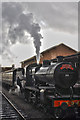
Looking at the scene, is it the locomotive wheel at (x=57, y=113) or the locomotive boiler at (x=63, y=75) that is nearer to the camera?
the locomotive wheel at (x=57, y=113)

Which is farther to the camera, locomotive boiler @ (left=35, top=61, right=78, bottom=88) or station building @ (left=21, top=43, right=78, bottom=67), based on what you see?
station building @ (left=21, top=43, right=78, bottom=67)

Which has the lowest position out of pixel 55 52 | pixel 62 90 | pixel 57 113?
pixel 57 113

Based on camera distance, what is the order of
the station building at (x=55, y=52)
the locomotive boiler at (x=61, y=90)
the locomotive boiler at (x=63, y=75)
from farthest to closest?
the station building at (x=55, y=52) → the locomotive boiler at (x=63, y=75) → the locomotive boiler at (x=61, y=90)

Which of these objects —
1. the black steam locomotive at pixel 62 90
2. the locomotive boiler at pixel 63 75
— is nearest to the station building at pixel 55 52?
the black steam locomotive at pixel 62 90

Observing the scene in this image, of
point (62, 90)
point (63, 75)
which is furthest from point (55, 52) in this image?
point (63, 75)

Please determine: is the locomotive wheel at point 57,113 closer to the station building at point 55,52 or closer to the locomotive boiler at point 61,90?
the locomotive boiler at point 61,90

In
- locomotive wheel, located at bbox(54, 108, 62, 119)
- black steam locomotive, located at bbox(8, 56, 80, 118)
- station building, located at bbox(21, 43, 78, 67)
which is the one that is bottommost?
locomotive wheel, located at bbox(54, 108, 62, 119)

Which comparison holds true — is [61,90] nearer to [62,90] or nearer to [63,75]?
[62,90]

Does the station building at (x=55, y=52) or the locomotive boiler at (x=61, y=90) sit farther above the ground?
the station building at (x=55, y=52)

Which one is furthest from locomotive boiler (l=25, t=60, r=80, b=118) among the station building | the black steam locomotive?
the station building

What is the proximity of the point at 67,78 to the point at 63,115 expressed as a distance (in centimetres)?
175

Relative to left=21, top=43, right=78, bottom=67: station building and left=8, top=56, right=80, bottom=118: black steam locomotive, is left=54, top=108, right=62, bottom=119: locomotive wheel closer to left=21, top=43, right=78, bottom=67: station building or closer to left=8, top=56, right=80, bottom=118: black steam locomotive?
left=8, top=56, right=80, bottom=118: black steam locomotive

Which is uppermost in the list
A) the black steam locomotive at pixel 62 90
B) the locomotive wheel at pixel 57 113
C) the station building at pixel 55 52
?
the station building at pixel 55 52

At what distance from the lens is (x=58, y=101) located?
924 cm
